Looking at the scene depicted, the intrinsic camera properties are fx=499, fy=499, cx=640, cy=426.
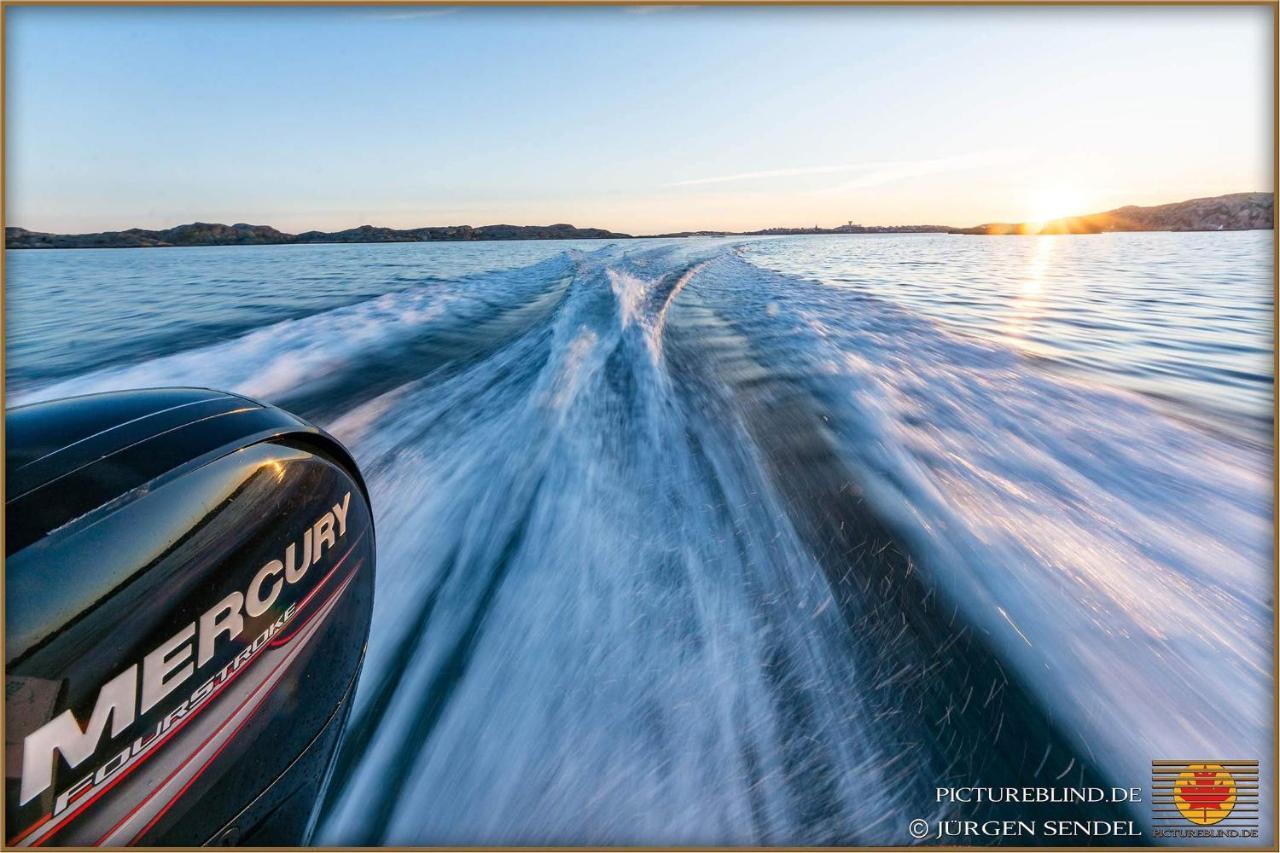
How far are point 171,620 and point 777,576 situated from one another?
174 cm

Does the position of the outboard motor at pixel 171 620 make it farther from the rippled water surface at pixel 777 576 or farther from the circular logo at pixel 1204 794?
the circular logo at pixel 1204 794

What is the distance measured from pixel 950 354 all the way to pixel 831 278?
7.01 meters

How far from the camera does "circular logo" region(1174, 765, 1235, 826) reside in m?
1.41

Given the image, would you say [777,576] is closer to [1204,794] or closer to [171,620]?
[1204,794]

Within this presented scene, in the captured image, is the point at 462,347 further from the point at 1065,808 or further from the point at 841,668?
the point at 1065,808

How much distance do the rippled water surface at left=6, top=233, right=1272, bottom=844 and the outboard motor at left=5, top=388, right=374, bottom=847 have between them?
0.46 meters

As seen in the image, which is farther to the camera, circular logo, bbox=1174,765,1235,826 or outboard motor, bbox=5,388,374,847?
circular logo, bbox=1174,765,1235,826

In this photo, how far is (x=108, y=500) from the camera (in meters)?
0.86

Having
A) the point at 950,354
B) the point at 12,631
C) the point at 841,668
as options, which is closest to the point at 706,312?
the point at 950,354

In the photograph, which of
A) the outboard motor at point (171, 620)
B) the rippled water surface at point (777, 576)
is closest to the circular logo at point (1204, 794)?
the rippled water surface at point (777, 576)

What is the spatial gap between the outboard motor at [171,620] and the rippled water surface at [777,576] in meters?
0.46

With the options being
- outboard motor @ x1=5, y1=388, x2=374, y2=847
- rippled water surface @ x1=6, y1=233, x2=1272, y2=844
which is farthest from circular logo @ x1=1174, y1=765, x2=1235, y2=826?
outboard motor @ x1=5, y1=388, x2=374, y2=847

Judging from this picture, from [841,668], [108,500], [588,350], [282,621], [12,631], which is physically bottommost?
[841,668]

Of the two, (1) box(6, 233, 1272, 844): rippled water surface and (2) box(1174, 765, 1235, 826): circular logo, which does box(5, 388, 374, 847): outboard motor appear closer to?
(1) box(6, 233, 1272, 844): rippled water surface
